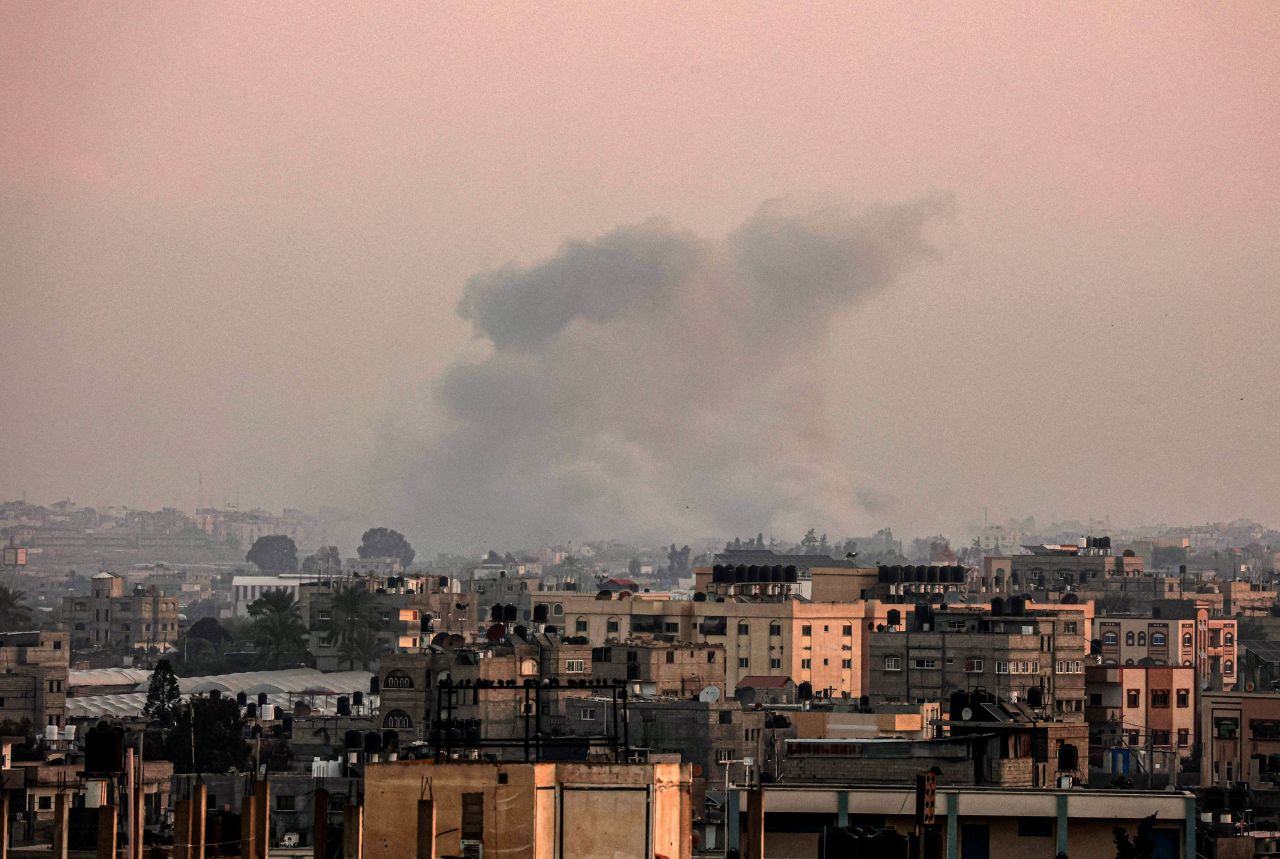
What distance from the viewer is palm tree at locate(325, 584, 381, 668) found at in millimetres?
153250

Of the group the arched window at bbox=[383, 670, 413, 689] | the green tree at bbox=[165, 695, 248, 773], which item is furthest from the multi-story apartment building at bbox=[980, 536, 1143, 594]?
the arched window at bbox=[383, 670, 413, 689]

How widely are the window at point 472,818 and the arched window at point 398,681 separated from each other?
190ft

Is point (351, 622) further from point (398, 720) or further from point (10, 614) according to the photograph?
point (398, 720)

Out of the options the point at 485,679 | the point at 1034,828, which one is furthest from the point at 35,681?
the point at 1034,828

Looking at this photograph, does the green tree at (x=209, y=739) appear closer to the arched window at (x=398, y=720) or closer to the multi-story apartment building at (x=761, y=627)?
the arched window at (x=398, y=720)

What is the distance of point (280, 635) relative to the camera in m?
162

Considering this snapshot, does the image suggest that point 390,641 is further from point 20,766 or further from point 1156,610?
point 20,766

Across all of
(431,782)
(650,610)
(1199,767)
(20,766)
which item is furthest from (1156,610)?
(431,782)

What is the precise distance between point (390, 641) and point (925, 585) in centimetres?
2691

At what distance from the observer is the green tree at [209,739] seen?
85250mm

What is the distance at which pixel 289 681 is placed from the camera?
132875 millimetres

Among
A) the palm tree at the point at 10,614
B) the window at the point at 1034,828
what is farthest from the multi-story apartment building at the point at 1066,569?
the window at the point at 1034,828

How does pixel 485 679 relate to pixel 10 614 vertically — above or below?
below

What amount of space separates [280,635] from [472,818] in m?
133
